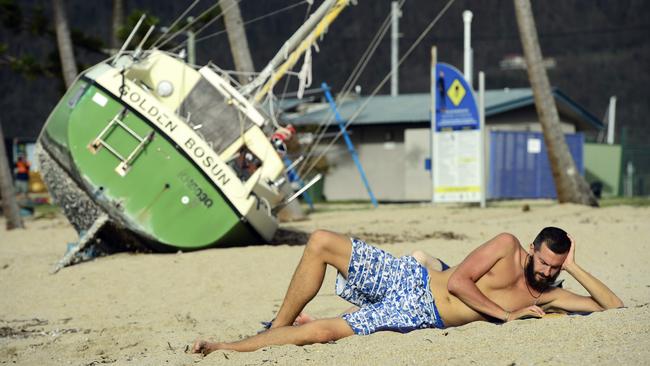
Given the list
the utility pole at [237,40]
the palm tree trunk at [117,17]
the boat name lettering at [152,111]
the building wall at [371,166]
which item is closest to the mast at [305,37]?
the boat name lettering at [152,111]

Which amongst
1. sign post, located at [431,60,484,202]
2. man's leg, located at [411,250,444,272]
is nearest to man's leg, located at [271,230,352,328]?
man's leg, located at [411,250,444,272]

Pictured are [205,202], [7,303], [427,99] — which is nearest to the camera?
[7,303]

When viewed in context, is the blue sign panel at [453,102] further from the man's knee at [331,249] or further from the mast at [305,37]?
the man's knee at [331,249]

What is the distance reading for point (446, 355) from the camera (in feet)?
18.1

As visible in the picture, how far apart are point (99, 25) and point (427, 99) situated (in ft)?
57.3

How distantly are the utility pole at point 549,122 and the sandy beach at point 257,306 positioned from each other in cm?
252

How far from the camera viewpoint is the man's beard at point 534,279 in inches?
248

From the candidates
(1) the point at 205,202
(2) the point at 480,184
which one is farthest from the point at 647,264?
(2) the point at 480,184

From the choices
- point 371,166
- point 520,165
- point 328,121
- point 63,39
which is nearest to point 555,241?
point 63,39

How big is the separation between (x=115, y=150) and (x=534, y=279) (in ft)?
21.9

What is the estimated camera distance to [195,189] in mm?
11922

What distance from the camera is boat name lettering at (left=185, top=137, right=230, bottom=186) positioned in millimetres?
11859

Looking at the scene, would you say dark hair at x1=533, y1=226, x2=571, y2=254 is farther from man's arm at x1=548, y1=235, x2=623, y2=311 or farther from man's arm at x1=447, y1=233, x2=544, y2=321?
man's arm at x1=548, y1=235, x2=623, y2=311

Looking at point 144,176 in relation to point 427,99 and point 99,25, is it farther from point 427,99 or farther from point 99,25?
point 99,25
